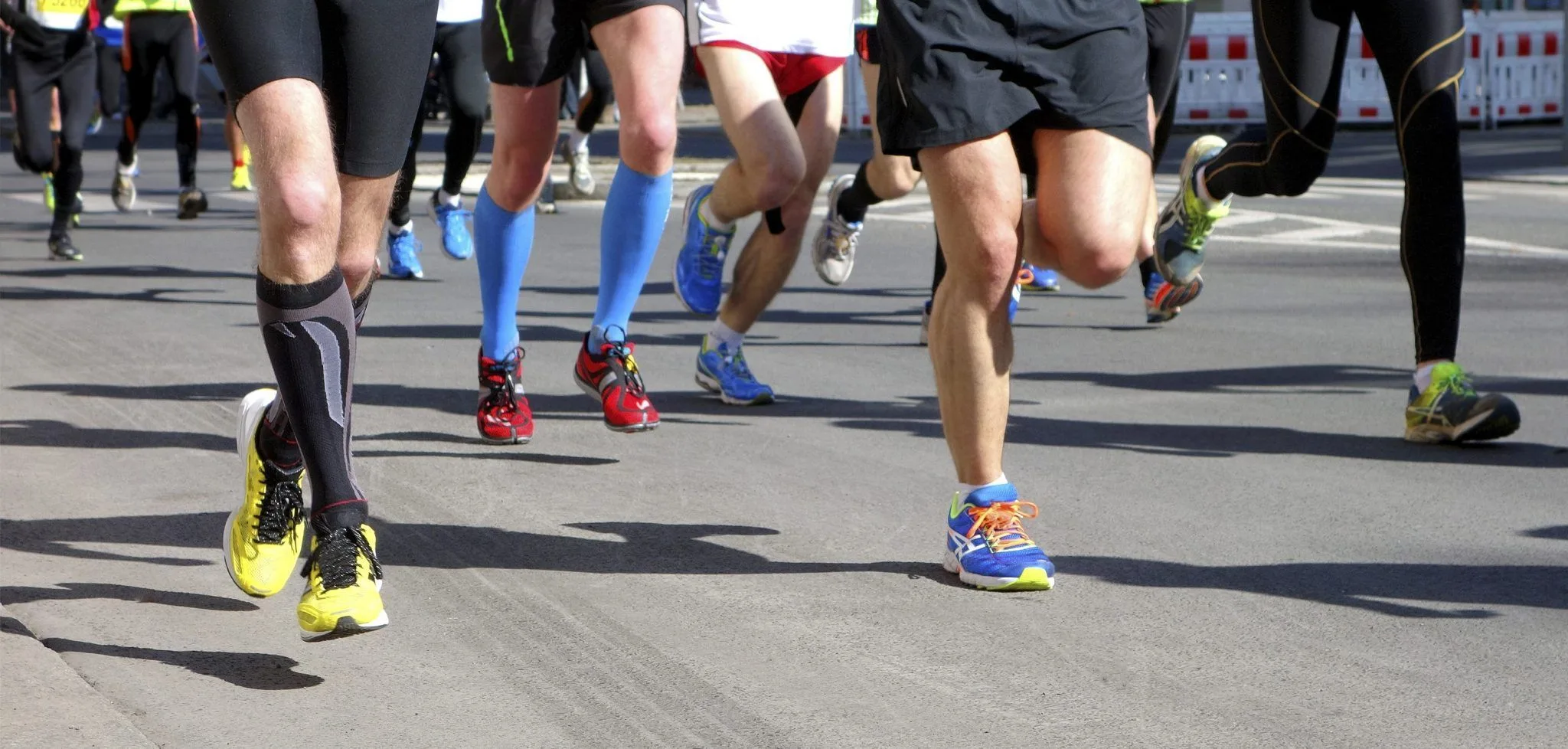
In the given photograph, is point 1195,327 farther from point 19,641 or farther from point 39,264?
point 39,264

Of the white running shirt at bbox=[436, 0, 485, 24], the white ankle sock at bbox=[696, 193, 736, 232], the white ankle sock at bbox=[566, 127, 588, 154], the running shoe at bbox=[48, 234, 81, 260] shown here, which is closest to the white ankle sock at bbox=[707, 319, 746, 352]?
the white ankle sock at bbox=[696, 193, 736, 232]

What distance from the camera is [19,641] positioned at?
3502 millimetres

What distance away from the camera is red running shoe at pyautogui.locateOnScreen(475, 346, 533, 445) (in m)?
5.47

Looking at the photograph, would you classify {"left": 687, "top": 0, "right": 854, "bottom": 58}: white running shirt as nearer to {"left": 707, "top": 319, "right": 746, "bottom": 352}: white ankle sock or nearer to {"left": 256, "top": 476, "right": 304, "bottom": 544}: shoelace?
{"left": 707, "top": 319, "right": 746, "bottom": 352}: white ankle sock

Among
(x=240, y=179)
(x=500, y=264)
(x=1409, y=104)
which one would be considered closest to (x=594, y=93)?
(x=240, y=179)

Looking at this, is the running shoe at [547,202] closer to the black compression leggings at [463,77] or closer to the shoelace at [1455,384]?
the black compression leggings at [463,77]

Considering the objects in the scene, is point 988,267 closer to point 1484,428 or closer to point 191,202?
point 1484,428

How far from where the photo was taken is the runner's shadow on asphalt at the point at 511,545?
13.5ft

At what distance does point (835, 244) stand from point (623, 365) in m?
2.21

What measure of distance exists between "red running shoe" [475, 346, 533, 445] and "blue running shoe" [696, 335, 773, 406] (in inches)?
31.5

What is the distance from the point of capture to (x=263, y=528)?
145 inches

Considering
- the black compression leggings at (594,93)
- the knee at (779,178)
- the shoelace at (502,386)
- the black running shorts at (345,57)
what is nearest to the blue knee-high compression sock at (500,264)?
the shoelace at (502,386)

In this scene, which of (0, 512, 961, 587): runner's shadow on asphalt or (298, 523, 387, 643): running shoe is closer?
(298, 523, 387, 643): running shoe

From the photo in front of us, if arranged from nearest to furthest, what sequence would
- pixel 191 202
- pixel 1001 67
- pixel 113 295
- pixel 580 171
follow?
pixel 1001 67, pixel 113 295, pixel 191 202, pixel 580 171
